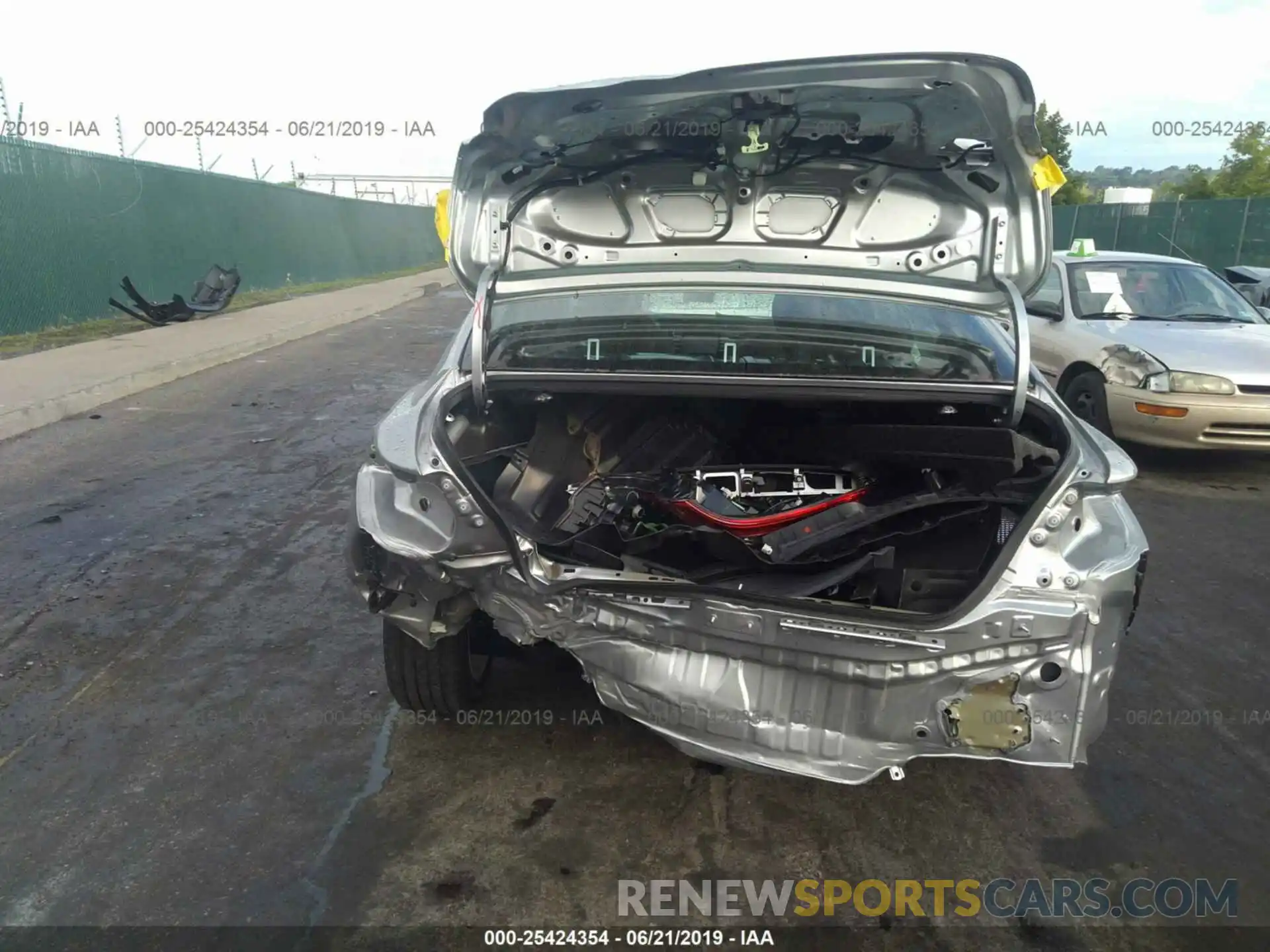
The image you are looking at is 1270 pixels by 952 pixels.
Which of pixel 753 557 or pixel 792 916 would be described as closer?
pixel 792 916

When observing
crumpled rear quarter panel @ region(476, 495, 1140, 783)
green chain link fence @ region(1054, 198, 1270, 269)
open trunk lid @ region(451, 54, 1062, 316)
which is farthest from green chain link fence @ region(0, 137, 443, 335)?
green chain link fence @ region(1054, 198, 1270, 269)

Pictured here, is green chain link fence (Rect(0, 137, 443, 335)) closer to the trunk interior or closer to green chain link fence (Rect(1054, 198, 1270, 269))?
the trunk interior

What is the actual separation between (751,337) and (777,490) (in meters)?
0.57

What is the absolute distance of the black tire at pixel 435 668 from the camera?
10.1 feet

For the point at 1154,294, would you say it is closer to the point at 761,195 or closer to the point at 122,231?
the point at 761,195

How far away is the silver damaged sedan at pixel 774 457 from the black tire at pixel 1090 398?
3974 millimetres

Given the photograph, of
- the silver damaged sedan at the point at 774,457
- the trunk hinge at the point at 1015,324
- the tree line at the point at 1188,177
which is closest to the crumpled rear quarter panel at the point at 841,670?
the silver damaged sedan at the point at 774,457

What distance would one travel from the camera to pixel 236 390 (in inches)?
377

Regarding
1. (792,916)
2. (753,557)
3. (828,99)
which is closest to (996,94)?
(828,99)

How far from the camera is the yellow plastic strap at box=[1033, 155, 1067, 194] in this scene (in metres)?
3.02

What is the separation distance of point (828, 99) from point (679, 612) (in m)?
1.61

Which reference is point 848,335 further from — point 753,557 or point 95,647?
point 95,647

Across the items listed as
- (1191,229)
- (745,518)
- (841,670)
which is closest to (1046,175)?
(745,518)

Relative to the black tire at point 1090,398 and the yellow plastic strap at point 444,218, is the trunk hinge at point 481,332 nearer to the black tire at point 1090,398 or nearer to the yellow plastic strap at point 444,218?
the yellow plastic strap at point 444,218
